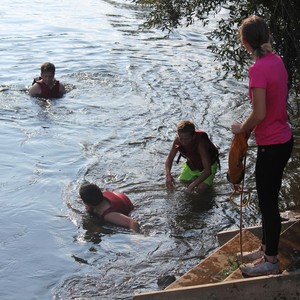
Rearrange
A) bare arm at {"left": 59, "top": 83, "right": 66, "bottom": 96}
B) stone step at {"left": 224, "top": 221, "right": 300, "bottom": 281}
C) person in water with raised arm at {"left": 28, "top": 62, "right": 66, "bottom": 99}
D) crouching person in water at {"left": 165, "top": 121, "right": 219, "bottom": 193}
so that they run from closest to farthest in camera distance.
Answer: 1. stone step at {"left": 224, "top": 221, "right": 300, "bottom": 281}
2. crouching person in water at {"left": 165, "top": 121, "right": 219, "bottom": 193}
3. person in water with raised arm at {"left": 28, "top": 62, "right": 66, "bottom": 99}
4. bare arm at {"left": 59, "top": 83, "right": 66, "bottom": 96}

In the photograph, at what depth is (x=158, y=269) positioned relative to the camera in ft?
24.1

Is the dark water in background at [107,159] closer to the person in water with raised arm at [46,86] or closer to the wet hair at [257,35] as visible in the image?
the person in water with raised arm at [46,86]

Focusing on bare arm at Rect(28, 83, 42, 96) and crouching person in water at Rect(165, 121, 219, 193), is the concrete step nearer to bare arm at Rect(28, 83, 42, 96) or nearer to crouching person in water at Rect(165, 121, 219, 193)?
crouching person in water at Rect(165, 121, 219, 193)

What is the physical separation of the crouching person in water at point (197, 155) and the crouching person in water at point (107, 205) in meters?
0.94

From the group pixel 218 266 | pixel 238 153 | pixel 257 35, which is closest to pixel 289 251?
pixel 218 266

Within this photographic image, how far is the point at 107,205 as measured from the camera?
8.67 meters

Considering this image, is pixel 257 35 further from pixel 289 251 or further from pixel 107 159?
pixel 107 159

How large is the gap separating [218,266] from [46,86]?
9.12 metres

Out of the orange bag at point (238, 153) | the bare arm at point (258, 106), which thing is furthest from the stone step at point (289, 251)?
the bare arm at point (258, 106)

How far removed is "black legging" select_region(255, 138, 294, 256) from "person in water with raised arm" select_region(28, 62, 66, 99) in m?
9.38

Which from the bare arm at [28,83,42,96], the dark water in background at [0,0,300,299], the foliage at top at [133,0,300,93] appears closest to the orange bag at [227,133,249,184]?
the dark water in background at [0,0,300,299]

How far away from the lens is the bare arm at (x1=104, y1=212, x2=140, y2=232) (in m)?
8.48

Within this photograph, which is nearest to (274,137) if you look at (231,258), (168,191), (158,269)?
(231,258)

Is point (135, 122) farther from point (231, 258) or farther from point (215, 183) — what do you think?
point (231, 258)
